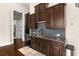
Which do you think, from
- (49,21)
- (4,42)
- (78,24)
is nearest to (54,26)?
(49,21)

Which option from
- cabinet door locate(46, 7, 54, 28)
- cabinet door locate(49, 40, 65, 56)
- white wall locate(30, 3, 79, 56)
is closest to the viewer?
white wall locate(30, 3, 79, 56)

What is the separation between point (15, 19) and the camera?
128 centimetres

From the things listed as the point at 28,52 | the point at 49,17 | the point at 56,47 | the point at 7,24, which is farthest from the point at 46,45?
the point at 7,24

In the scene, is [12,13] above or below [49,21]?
above

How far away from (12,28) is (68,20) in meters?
0.71

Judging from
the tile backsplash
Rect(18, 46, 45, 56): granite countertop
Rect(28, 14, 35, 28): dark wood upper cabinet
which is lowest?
Rect(18, 46, 45, 56): granite countertop

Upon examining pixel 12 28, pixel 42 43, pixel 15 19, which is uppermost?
pixel 15 19

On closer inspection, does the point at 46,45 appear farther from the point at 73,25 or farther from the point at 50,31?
the point at 73,25

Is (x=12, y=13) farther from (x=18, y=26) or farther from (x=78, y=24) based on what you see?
(x=78, y=24)

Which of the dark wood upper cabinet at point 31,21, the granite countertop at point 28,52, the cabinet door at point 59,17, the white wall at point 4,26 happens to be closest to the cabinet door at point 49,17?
the cabinet door at point 59,17

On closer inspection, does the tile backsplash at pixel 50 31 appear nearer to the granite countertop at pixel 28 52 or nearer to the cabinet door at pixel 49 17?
the cabinet door at pixel 49 17

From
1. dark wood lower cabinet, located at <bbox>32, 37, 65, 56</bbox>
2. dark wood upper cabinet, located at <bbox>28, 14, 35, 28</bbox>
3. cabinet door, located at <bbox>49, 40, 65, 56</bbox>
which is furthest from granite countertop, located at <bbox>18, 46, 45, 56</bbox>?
dark wood upper cabinet, located at <bbox>28, 14, 35, 28</bbox>

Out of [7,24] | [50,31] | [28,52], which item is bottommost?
[28,52]

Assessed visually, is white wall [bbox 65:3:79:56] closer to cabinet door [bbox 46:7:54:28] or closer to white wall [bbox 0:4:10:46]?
cabinet door [bbox 46:7:54:28]
